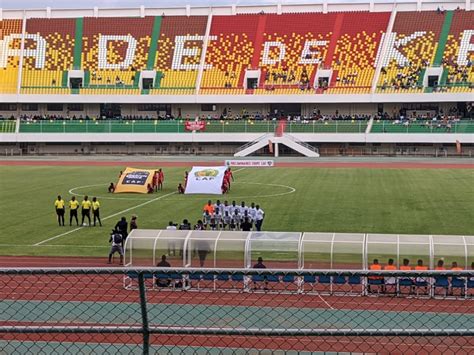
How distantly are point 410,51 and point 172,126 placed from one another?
25822 millimetres

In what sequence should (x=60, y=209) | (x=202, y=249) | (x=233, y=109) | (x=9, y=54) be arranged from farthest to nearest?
(x=9, y=54), (x=233, y=109), (x=60, y=209), (x=202, y=249)

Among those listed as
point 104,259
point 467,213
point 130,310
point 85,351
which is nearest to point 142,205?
point 104,259

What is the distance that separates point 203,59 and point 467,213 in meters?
50.8

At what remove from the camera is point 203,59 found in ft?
255

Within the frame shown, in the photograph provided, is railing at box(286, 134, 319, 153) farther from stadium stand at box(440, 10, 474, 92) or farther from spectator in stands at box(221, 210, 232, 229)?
spectator in stands at box(221, 210, 232, 229)

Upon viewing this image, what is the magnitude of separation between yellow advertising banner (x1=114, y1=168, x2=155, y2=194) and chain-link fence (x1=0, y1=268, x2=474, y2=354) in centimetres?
1845

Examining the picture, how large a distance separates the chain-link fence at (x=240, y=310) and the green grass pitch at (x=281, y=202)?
20.9 feet

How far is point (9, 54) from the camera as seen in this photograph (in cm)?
7962

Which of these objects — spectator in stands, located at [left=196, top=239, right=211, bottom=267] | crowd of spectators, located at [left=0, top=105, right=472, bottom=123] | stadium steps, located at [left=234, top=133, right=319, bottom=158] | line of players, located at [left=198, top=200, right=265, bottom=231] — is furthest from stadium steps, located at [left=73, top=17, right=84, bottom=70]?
spectator in stands, located at [left=196, top=239, right=211, bottom=267]

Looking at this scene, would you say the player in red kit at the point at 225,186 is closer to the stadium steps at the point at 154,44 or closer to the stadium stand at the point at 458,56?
the stadium stand at the point at 458,56

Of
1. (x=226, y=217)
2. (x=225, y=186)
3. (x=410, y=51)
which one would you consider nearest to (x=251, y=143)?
(x=410, y=51)

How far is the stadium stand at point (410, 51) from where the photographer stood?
71875 mm

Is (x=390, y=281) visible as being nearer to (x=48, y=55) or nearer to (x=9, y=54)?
(x=48, y=55)

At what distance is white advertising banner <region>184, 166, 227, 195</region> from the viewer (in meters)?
37.4
